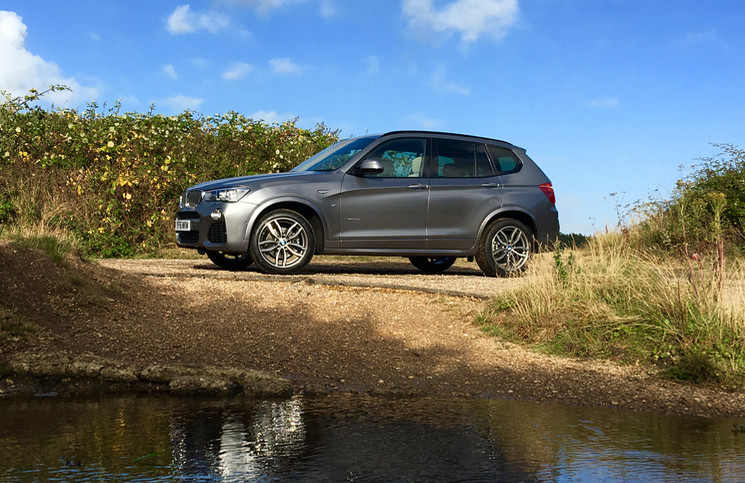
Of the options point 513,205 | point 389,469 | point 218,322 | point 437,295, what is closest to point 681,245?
point 513,205

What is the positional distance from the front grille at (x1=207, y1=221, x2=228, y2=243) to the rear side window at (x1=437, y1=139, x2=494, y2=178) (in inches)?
128

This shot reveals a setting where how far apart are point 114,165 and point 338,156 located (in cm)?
672

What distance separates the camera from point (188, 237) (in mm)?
10859

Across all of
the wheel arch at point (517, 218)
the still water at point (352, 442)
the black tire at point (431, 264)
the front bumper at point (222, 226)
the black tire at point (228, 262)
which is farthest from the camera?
the black tire at point (431, 264)

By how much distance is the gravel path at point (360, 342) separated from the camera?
6141mm

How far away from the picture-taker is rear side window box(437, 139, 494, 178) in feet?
37.4

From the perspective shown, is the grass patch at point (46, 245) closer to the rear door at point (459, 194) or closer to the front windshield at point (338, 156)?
the front windshield at point (338, 156)

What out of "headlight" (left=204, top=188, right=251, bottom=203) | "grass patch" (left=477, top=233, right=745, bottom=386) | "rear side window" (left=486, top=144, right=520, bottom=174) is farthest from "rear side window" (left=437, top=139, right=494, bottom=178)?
"grass patch" (left=477, top=233, right=745, bottom=386)

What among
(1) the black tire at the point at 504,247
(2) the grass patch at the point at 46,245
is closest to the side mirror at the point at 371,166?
A: (1) the black tire at the point at 504,247

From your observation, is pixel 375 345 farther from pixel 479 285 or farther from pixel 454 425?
pixel 479 285

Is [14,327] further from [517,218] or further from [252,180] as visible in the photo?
[517,218]

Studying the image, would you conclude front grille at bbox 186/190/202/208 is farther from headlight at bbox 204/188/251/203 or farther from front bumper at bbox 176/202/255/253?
headlight at bbox 204/188/251/203

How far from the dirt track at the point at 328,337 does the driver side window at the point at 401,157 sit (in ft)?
6.60

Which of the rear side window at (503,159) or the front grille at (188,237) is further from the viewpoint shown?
the rear side window at (503,159)
